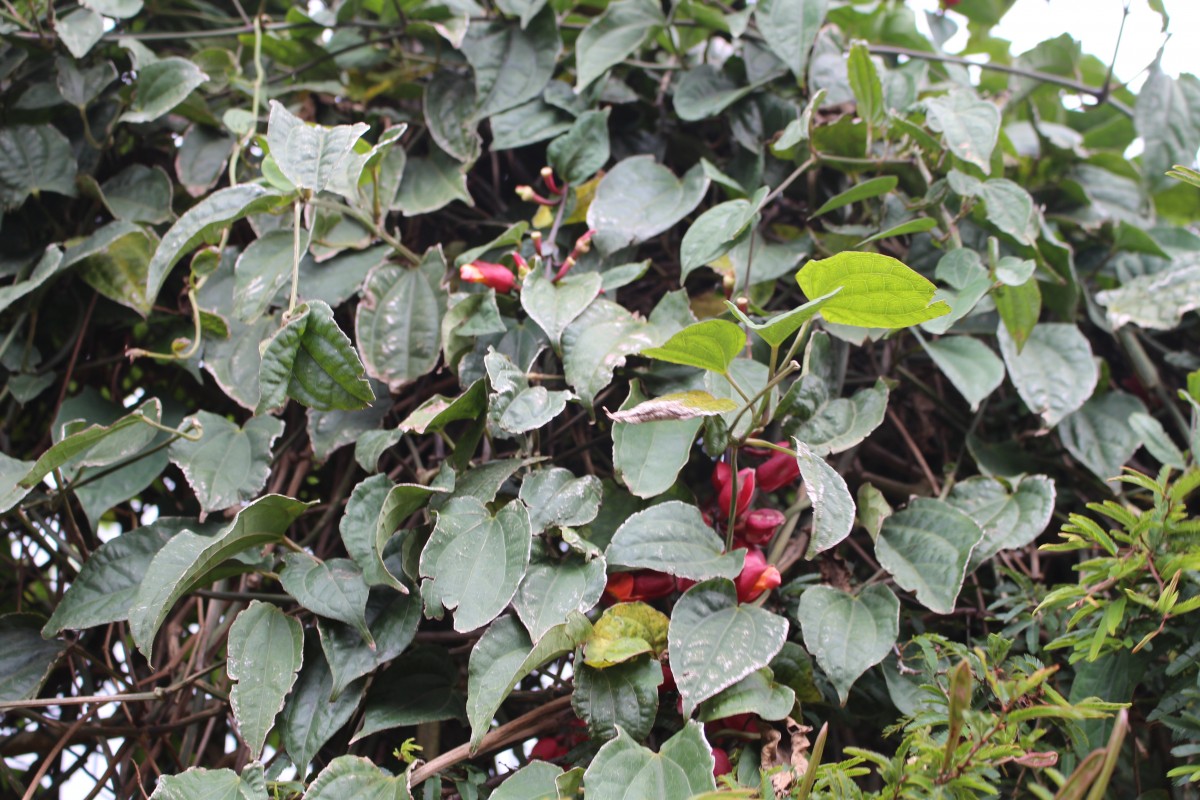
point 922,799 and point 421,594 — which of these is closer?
point 922,799

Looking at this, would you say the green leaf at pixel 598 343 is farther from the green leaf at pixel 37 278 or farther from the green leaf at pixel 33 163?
the green leaf at pixel 33 163

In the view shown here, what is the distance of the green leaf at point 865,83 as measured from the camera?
102 centimetres

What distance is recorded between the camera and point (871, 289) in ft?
2.27

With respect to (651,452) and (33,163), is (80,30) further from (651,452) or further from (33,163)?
(651,452)

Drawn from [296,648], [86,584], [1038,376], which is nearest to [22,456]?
[86,584]

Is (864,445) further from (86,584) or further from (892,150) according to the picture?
(86,584)

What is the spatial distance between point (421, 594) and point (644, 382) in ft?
→ 1.05

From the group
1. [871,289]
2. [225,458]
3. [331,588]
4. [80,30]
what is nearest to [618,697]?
[331,588]

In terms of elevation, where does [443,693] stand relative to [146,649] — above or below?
below

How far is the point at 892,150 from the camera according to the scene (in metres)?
1.10

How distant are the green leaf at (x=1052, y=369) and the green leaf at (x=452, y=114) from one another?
2.26 ft

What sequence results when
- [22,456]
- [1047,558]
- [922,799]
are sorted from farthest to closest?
[22,456] < [1047,558] < [922,799]

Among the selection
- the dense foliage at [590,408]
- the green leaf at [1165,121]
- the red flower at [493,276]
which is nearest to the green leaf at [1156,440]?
the dense foliage at [590,408]

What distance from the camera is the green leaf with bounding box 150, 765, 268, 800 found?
2.41 feet
